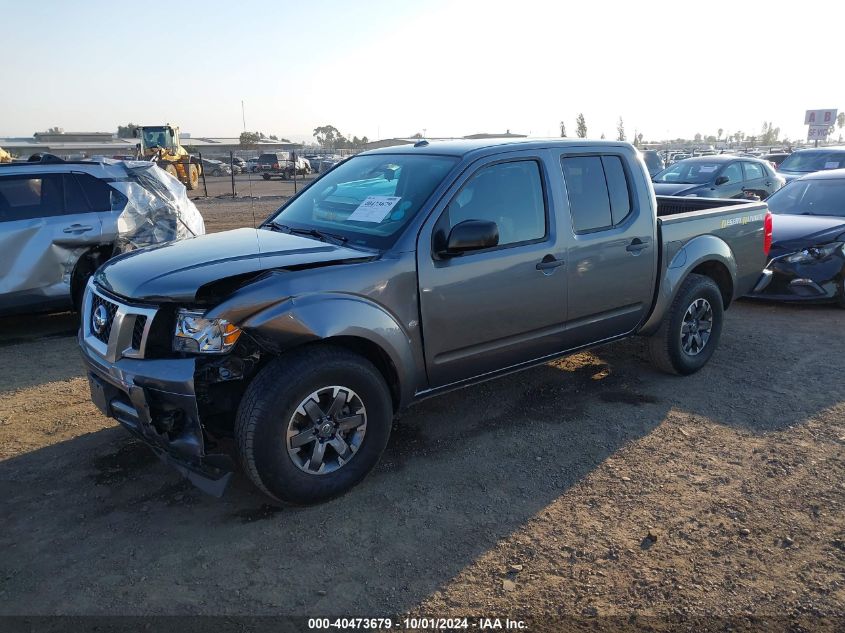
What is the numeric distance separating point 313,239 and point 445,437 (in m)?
1.57

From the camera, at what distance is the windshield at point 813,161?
46.0 ft

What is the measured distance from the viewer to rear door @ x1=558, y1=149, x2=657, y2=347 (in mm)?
4488

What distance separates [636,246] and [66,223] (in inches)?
219

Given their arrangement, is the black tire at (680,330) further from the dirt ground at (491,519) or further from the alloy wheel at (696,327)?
the dirt ground at (491,519)

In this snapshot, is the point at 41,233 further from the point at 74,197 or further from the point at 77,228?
the point at 74,197

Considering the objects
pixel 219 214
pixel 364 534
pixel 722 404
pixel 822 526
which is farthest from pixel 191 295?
pixel 219 214

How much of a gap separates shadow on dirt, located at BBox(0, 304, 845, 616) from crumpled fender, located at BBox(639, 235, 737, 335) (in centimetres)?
58

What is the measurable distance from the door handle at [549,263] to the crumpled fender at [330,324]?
1.08 meters

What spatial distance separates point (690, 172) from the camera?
12883 mm

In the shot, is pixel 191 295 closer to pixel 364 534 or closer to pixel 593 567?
pixel 364 534

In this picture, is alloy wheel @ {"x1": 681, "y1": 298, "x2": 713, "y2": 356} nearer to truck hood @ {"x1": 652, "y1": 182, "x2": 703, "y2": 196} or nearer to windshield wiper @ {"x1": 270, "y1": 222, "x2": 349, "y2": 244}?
windshield wiper @ {"x1": 270, "y1": 222, "x2": 349, "y2": 244}

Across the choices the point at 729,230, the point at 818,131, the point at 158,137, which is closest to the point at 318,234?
the point at 729,230

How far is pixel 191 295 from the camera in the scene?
3180 mm

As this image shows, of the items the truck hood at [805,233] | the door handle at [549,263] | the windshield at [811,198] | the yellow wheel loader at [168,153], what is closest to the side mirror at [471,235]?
the door handle at [549,263]
